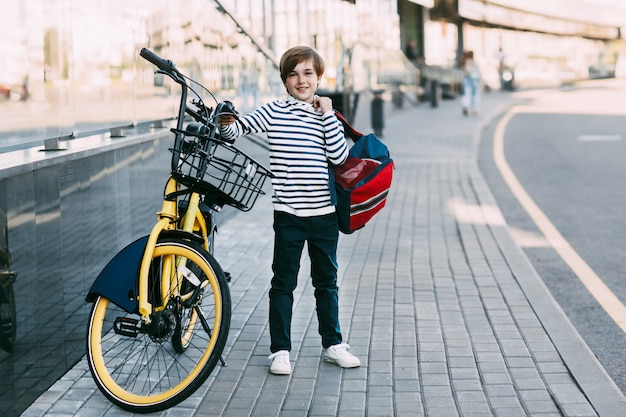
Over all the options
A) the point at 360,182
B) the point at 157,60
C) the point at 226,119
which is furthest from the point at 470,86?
the point at 157,60

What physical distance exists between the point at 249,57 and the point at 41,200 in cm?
706

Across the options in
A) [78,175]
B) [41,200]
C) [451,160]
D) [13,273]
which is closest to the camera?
[13,273]

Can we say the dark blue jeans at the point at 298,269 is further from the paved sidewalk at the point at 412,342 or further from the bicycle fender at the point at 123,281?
the bicycle fender at the point at 123,281

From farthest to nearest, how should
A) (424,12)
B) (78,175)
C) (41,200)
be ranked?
(424,12) → (78,175) → (41,200)

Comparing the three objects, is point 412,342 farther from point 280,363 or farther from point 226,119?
point 226,119

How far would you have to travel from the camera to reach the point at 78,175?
4902 mm

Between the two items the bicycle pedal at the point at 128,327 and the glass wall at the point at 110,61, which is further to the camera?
the glass wall at the point at 110,61

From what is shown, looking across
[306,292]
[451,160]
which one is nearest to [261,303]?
[306,292]

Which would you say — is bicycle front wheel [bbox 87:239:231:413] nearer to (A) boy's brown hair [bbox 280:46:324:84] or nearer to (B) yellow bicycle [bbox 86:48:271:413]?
(B) yellow bicycle [bbox 86:48:271:413]

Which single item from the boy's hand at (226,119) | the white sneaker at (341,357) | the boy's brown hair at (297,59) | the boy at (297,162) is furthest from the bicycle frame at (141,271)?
the white sneaker at (341,357)

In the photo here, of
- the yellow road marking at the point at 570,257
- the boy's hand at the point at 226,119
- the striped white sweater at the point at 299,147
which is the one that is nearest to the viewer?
the boy's hand at the point at 226,119

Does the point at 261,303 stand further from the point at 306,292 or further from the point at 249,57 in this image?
the point at 249,57

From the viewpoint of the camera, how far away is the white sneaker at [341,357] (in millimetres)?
4781

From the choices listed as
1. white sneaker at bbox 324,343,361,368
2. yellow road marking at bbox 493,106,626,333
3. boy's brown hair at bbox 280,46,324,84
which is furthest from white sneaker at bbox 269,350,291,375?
yellow road marking at bbox 493,106,626,333
